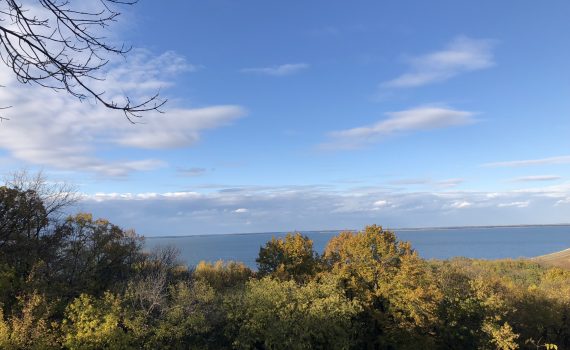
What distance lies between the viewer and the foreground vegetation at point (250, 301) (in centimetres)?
2397

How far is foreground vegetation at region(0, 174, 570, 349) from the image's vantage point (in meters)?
24.0

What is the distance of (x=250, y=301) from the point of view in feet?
88.1

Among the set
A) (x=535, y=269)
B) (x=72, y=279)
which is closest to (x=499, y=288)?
(x=72, y=279)

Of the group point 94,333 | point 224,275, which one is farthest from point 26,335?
point 224,275

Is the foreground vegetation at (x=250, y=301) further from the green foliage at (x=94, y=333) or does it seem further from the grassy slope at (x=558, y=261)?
the grassy slope at (x=558, y=261)

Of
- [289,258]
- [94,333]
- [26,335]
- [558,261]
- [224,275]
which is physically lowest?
[558,261]

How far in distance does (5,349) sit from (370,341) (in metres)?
24.2

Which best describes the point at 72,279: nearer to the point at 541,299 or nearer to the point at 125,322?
the point at 125,322

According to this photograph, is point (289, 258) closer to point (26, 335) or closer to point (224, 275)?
point (224, 275)

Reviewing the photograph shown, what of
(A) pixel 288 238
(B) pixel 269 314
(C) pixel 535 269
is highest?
(A) pixel 288 238

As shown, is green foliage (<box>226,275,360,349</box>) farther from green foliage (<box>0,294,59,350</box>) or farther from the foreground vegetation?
green foliage (<box>0,294,59,350</box>)

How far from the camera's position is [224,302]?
91.0 feet

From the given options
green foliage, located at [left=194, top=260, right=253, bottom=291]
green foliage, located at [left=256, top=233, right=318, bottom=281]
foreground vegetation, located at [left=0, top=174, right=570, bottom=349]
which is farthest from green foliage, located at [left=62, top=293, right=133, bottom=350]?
green foliage, located at [left=194, top=260, right=253, bottom=291]

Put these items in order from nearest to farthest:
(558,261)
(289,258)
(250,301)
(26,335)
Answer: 1. (26,335)
2. (250,301)
3. (289,258)
4. (558,261)
